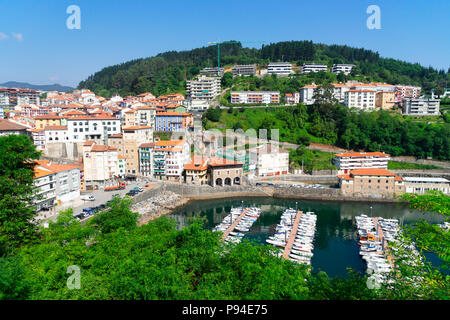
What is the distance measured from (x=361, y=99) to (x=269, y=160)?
59.2 ft

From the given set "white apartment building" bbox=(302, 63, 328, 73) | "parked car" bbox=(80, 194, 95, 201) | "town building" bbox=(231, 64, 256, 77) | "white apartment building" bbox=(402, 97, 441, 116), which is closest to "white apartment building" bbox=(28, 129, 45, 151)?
"parked car" bbox=(80, 194, 95, 201)

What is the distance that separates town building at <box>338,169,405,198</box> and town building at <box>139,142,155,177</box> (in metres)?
13.5

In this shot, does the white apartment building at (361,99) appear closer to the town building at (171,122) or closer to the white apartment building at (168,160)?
the town building at (171,122)

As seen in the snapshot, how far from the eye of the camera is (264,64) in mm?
49094

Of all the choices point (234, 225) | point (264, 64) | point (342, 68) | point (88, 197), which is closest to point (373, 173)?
point (234, 225)

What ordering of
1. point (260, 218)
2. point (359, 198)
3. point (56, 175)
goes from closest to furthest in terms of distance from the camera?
point (56, 175)
point (260, 218)
point (359, 198)

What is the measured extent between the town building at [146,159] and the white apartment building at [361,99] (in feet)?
80.1

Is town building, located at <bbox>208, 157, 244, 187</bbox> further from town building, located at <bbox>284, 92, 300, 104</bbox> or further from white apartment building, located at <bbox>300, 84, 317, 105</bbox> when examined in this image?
white apartment building, located at <bbox>300, 84, 317, 105</bbox>

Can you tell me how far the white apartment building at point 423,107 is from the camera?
34938 mm

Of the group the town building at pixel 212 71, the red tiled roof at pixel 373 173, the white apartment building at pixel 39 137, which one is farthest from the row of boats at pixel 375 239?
the town building at pixel 212 71

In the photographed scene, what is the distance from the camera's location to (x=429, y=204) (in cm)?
479

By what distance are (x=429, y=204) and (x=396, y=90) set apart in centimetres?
4128
